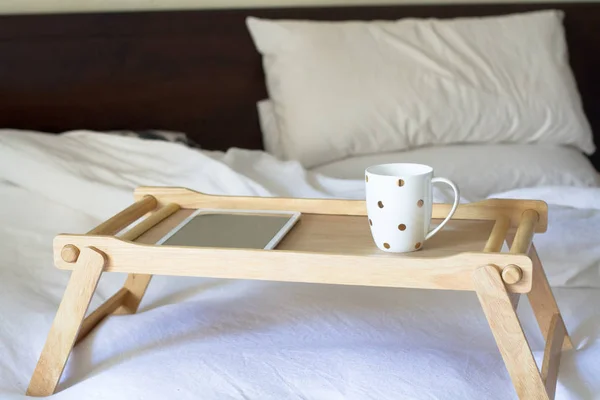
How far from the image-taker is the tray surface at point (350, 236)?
0.92m

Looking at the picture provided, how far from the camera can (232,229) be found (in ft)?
3.27

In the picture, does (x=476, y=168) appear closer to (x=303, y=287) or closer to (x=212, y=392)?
(x=303, y=287)

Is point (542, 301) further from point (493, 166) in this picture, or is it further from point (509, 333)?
point (493, 166)

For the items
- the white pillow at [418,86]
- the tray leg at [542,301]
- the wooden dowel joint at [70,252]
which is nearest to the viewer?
the wooden dowel joint at [70,252]

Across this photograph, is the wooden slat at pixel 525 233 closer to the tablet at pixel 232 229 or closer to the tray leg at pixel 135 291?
the tablet at pixel 232 229

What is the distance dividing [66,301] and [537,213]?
2.00 feet

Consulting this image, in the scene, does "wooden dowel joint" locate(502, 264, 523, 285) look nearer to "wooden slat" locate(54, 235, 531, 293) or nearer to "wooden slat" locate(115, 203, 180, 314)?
"wooden slat" locate(54, 235, 531, 293)

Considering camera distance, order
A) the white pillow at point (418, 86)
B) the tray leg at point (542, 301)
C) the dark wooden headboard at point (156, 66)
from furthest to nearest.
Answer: the dark wooden headboard at point (156, 66) → the white pillow at point (418, 86) → the tray leg at point (542, 301)

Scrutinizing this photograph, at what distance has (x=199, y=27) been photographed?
1988 millimetres

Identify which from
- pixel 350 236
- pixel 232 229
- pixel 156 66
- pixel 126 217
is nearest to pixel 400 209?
pixel 350 236

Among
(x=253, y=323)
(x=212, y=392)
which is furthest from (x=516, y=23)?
(x=212, y=392)

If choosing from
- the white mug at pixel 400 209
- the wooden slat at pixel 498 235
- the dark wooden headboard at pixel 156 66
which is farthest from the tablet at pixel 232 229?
the dark wooden headboard at pixel 156 66

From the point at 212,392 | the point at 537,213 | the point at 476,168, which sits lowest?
the point at 476,168

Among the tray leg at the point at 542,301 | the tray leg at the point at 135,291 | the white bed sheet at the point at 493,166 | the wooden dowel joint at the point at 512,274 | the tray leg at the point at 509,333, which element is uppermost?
the wooden dowel joint at the point at 512,274
